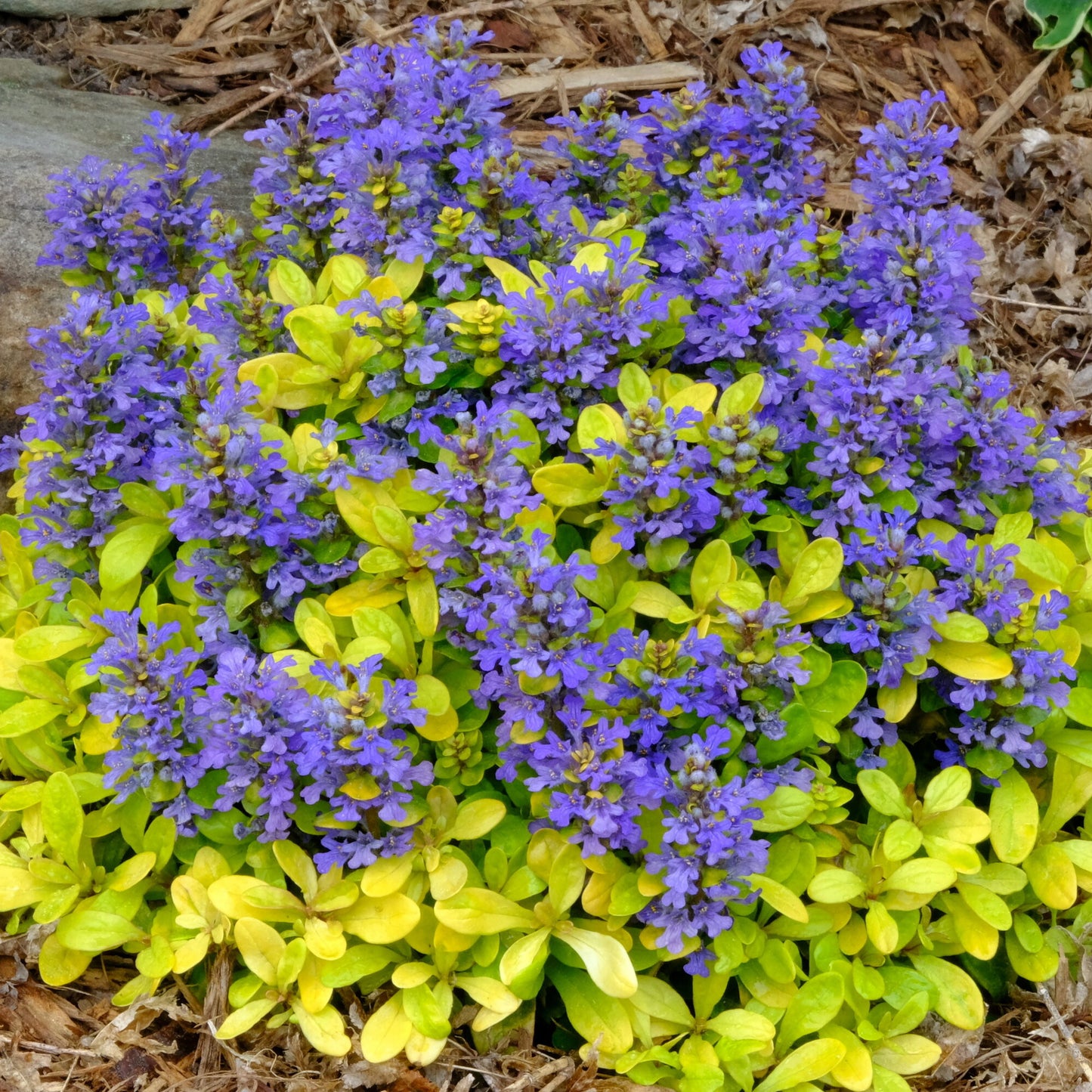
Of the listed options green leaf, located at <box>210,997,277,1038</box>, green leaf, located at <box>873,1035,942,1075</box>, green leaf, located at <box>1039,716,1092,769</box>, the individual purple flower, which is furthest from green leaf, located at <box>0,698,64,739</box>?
green leaf, located at <box>873,1035,942,1075</box>

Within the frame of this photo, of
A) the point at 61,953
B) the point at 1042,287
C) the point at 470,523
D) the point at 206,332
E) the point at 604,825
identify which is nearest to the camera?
the point at 604,825

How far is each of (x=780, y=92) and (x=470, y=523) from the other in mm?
1656

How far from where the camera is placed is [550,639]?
2328 millimetres

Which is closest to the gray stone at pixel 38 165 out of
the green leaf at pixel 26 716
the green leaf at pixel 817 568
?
the green leaf at pixel 26 716

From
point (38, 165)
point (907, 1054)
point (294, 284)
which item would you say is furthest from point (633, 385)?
point (38, 165)

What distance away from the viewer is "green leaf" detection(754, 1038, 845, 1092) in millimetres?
2369

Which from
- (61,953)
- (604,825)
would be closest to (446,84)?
(604,825)

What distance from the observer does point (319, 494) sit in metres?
2.72

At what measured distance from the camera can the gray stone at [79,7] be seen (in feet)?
16.9

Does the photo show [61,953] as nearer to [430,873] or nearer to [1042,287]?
[430,873]

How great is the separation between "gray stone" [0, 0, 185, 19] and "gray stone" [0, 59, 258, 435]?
463 mm

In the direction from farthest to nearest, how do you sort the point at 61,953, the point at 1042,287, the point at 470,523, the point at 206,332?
1. the point at 1042,287
2. the point at 206,332
3. the point at 61,953
4. the point at 470,523

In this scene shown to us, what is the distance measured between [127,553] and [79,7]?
3774 millimetres

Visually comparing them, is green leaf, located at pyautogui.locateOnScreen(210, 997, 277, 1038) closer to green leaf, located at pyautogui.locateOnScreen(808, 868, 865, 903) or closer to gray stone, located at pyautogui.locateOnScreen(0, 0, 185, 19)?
green leaf, located at pyautogui.locateOnScreen(808, 868, 865, 903)
